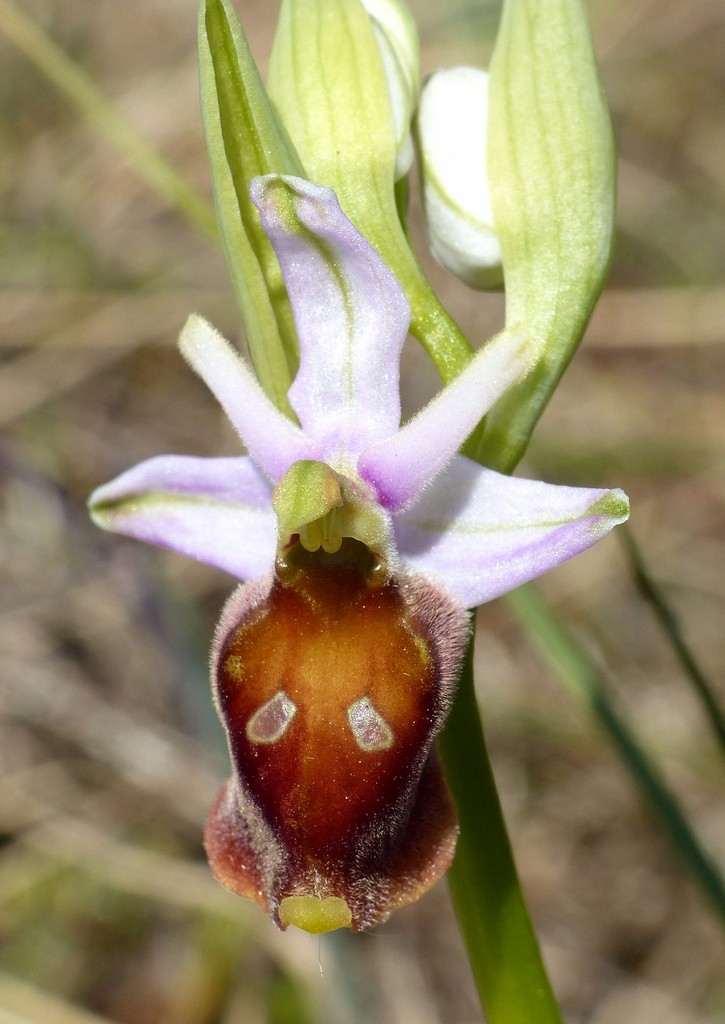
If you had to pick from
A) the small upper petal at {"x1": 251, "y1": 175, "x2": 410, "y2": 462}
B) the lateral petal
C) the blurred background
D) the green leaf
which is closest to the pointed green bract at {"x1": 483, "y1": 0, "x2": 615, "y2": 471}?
the small upper petal at {"x1": 251, "y1": 175, "x2": 410, "y2": 462}

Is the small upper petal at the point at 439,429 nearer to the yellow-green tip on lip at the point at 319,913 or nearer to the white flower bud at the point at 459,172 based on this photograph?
the white flower bud at the point at 459,172

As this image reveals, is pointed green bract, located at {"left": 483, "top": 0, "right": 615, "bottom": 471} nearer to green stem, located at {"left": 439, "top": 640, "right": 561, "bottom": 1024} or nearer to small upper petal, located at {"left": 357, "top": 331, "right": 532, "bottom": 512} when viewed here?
small upper petal, located at {"left": 357, "top": 331, "right": 532, "bottom": 512}

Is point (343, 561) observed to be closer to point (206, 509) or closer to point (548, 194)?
point (206, 509)

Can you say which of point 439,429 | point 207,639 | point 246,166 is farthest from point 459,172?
point 207,639

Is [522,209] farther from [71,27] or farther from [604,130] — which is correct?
[71,27]

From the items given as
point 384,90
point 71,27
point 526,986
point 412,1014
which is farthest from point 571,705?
point 71,27

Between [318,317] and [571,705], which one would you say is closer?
[318,317]
